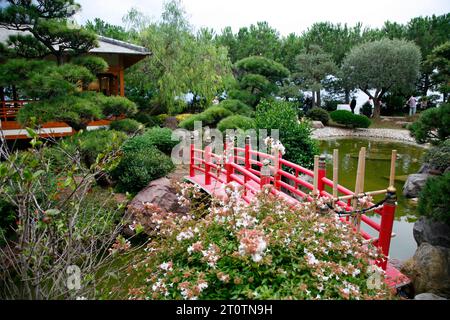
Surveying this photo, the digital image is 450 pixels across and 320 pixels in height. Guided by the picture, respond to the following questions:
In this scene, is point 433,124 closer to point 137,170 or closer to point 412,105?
point 137,170

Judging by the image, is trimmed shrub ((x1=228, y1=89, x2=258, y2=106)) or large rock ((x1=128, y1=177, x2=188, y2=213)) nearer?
large rock ((x1=128, y1=177, x2=188, y2=213))

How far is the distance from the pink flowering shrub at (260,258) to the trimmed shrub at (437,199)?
88cm

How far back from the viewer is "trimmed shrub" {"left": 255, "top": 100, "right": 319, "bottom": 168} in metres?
6.73

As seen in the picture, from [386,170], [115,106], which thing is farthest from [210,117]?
[386,170]

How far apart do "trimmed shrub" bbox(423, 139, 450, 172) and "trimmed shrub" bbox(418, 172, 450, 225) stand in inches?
147

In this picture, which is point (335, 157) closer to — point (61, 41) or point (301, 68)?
point (61, 41)

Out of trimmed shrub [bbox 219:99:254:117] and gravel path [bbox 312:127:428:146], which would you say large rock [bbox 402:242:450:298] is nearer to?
trimmed shrub [bbox 219:99:254:117]

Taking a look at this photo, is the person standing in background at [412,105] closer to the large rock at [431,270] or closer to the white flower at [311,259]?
the large rock at [431,270]

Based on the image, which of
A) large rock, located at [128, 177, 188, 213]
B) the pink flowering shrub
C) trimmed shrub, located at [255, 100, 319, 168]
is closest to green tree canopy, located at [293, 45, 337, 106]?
trimmed shrub, located at [255, 100, 319, 168]

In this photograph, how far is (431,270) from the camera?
11.2 ft

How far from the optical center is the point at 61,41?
19.1ft

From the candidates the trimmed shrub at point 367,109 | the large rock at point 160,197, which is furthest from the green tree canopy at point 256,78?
the trimmed shrub at point 367,109

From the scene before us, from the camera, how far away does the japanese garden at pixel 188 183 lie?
2.02 meters

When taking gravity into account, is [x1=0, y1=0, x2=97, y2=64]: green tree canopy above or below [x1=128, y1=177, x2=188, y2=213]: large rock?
above
